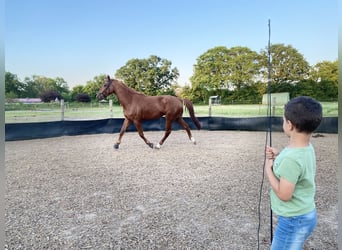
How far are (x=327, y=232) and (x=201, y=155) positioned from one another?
93.8 inches

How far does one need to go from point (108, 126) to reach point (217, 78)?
318 cm

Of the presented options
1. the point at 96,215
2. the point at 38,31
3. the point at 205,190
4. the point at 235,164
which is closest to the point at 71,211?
the point at 96,215

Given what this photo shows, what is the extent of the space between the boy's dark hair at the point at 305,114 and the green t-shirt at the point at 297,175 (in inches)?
2.5

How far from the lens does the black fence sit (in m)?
5.20

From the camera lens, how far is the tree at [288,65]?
461 cm

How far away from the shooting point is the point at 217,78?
6.20 metres

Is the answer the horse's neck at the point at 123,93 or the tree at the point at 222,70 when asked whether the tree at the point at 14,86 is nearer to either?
A: the horse's neck at the point at 123,93

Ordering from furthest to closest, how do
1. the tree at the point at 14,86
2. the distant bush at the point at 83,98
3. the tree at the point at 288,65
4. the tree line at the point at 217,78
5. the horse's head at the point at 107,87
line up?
1. the distant bush at the point at 83,98
2. the tree line at the point at 217,78
3. the tree at the point at 288,65
4. the horse's head at the point at 107,87
5. the tree at the point at 14,86

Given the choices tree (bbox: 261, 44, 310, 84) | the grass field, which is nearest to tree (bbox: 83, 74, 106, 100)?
the grass field

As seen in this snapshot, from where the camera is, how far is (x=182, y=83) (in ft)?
20.9

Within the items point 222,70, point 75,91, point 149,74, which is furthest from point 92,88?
point 222,70

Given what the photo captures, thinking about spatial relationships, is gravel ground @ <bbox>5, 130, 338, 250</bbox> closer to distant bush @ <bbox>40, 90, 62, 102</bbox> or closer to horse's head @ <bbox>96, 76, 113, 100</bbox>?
horse's head @ <bbox>96, 76, 113, 100</bbox>

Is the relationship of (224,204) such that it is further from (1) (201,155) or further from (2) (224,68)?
(2) (224,68)

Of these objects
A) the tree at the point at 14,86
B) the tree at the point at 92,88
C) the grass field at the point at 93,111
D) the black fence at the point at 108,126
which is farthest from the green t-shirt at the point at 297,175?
the tree at the point at 92,88
